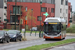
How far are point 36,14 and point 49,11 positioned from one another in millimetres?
5557

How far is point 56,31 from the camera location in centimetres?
3350

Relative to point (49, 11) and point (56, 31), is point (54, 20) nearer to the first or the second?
point (56, 31)

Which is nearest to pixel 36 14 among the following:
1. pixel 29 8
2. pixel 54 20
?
pixel 29 8

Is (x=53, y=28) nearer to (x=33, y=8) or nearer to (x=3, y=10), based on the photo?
(x=33, y=8)

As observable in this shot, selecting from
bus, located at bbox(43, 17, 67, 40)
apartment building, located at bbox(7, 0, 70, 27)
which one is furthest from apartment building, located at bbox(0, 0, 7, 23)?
bus, located at bbox(43, 17, 67, 40)

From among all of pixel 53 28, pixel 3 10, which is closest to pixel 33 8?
pixel 3 10

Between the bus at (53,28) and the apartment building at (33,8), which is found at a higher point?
the apartment building at (33,8)

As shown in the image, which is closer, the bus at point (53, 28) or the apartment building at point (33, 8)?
the bus at point (53, 28)

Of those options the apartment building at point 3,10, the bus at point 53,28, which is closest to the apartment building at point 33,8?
the apartment building at point 3,10

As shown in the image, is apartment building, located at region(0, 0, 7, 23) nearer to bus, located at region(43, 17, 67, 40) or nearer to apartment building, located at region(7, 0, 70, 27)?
apartment building, located at region(7, 0, 70, 27)

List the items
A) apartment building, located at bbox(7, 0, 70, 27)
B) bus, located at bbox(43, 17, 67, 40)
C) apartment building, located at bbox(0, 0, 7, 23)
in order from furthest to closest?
1. apartment building, located at bbox(0, 0, 7, 23)
2. apartment building, located at bbox(7, 0, 70, 27)
3. bus, located at bbox(43, 17, 67, 40)

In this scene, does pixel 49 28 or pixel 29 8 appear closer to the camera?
pixel 49 28

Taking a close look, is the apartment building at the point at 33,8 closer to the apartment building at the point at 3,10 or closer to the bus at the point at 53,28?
the apartment building at the point at 3,10

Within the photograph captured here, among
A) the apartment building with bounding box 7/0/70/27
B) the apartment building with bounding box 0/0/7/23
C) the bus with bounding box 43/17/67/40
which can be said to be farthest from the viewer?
the apartment building with bounding box 0/0/7/23
